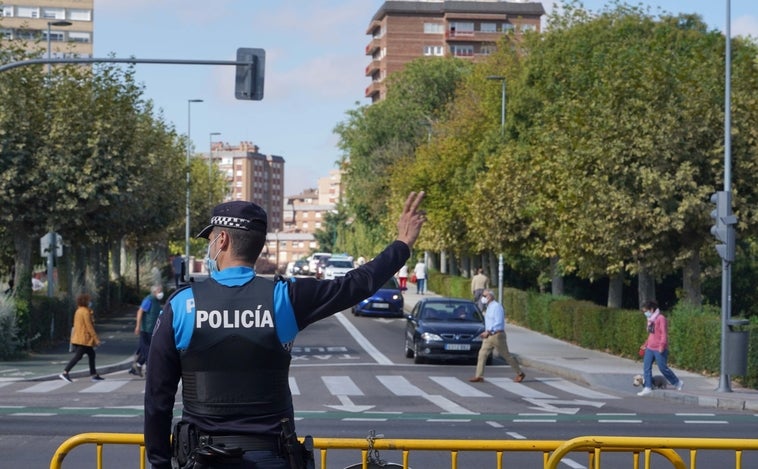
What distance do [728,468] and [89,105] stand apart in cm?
2611

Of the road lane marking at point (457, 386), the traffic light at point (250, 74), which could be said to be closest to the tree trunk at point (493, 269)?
the road lane marking at point (457, 386)

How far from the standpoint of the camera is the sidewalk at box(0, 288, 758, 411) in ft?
69.7

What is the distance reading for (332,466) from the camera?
12031 mm

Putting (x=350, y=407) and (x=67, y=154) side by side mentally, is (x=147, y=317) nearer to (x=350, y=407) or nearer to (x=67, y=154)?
(x=350, y=407)

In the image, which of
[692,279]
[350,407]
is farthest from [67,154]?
[350,407]

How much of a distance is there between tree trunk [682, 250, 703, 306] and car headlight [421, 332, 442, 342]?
5847 millimetres

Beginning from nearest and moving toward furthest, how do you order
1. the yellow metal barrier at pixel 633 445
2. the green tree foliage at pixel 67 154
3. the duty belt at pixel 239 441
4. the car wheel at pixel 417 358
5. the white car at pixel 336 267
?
the duty belt at pixel 239 441, the yellow metal barrier at pixel 633 445, the car wheel at pixel 417 358, the green tree foliage at pixel 67 154, the white car at pixel 336 267

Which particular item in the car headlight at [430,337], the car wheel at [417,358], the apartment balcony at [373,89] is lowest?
the car wheel at [417,358]

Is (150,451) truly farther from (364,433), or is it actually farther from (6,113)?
(6,113)

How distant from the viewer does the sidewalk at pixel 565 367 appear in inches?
836

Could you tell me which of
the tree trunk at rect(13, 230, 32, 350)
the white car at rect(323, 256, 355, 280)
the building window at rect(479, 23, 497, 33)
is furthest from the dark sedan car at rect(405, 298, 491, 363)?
the building window at rect(479, 23, 497, 33)

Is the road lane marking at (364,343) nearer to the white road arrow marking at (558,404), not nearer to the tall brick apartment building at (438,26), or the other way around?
the white road arrow marking at (558,404)

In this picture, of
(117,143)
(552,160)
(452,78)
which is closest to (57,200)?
(117,143)

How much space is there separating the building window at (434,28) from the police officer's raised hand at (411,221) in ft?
406
